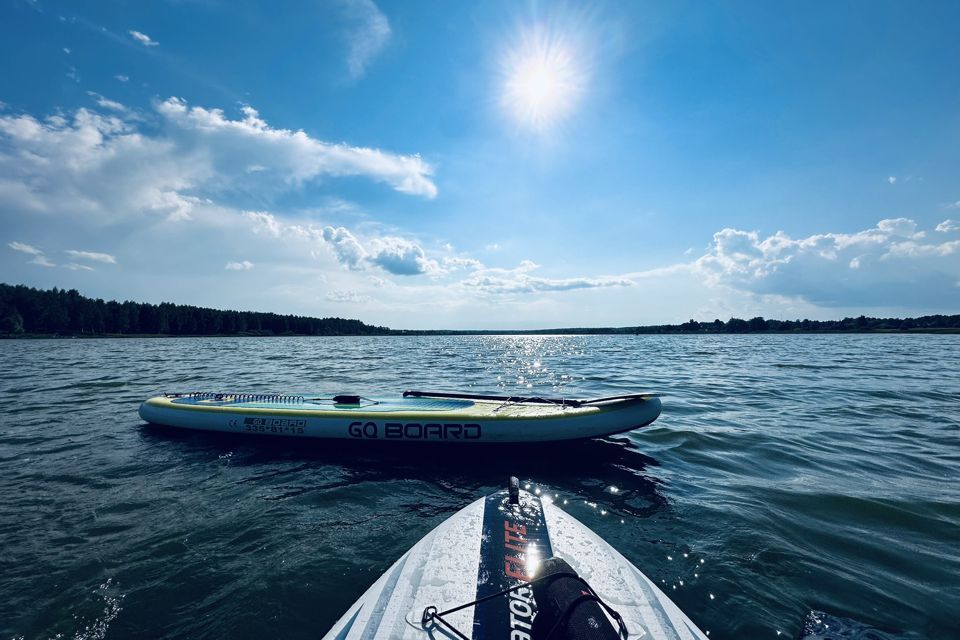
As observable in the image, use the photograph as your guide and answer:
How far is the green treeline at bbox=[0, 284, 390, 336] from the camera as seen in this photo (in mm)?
77625

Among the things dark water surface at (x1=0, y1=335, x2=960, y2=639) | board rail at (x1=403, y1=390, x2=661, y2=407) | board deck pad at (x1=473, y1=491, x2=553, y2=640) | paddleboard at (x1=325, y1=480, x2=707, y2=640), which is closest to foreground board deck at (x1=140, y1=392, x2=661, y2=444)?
board rail at (x1=403, y1=390, x2=661, y2=407)

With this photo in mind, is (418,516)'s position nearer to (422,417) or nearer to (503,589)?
(422,417)

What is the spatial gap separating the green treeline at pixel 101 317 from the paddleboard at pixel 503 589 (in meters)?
111

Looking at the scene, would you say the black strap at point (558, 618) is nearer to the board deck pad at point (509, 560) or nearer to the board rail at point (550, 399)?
the board deck pad at point (509, 560)

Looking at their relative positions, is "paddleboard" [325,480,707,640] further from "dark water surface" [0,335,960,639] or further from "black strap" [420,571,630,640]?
"dark water surface" [0,335,960,639]

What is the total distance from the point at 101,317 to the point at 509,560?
11721cm

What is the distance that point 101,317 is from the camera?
8506 cm

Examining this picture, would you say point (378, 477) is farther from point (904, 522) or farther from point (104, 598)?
point (904, 522)

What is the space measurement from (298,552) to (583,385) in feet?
51.1

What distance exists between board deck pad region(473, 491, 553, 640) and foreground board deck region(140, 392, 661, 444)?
329 centimetres

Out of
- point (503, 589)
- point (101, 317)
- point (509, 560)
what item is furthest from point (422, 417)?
point (101, 317)

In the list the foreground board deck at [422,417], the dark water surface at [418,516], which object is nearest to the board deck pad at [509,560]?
the dark water surface at [418,516]

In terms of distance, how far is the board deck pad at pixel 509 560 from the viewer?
2.90 meters

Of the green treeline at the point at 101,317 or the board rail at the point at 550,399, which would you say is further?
the green treeline at the point at 101,317
